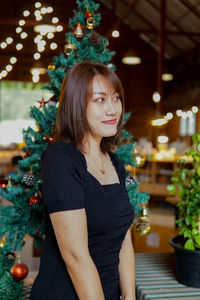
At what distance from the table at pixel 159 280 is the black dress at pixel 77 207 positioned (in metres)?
0.48

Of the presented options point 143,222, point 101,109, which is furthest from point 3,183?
point 101,109

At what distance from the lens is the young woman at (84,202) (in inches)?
46.4

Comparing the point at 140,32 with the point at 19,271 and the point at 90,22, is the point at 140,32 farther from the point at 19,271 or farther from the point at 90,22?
the point at 19,271

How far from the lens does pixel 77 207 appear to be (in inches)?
45.9

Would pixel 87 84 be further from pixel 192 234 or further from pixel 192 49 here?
pixel 192 49

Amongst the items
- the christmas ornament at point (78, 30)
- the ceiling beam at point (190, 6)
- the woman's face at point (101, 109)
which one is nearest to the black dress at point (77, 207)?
the woman's face at point (101, 109)

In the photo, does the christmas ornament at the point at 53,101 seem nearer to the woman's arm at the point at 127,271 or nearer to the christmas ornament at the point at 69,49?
the christmas ornament at the point at 69,49

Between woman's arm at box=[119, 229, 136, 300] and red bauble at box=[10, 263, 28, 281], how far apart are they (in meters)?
0.84

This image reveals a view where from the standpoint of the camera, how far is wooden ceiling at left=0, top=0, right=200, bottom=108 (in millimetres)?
11477

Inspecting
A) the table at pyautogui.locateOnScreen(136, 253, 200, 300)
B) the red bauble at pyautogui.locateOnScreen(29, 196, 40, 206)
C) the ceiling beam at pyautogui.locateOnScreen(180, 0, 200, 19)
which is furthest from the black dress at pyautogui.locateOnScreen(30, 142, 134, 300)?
the ceiling beam at pyautogui.locateOnScreen(180, 0, 200, 19)

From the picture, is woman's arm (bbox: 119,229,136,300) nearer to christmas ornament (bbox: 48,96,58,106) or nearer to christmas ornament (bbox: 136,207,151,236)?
christmas ornament (bbox: 136,207,151,236)

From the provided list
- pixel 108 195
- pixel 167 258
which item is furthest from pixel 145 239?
pixel 108 195

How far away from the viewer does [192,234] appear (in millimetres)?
1926

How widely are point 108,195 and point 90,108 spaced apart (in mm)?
284
